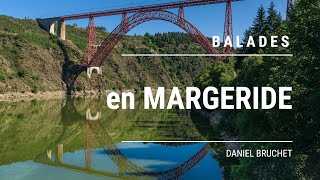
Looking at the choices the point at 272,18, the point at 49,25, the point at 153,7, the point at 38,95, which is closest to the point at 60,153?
the point at 272,18

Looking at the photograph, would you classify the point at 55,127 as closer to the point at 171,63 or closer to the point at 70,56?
the point at 70,56

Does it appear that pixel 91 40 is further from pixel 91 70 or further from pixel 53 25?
pixel 53 25

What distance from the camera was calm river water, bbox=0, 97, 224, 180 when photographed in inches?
498

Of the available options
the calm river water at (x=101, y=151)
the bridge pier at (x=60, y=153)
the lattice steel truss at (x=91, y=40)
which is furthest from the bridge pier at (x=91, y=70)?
the bridge pier at (x=60, y=153)

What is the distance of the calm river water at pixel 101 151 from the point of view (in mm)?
12656

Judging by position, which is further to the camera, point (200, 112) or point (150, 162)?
point (200, 112)

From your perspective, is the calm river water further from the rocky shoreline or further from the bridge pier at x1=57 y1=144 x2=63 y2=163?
the rocky shoreline

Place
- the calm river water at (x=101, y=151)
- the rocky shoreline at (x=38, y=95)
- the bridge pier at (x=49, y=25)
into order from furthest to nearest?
the bridge pier at (x=49, y=25), the rocky shoreline at (x=38, y=95), the calm river water at (x=101, y=151)

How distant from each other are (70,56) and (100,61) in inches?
308

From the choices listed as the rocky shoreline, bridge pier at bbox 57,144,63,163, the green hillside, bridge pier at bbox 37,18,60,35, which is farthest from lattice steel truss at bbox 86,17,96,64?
bridge pier at bbox 57,144,63,163

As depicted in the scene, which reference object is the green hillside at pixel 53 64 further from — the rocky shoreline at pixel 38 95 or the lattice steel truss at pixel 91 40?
the lattice steel truss at pixel 91 40

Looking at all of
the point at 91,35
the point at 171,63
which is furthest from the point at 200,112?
A: the point at 171,63

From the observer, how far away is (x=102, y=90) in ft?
213

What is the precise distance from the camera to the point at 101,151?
16328 mm
